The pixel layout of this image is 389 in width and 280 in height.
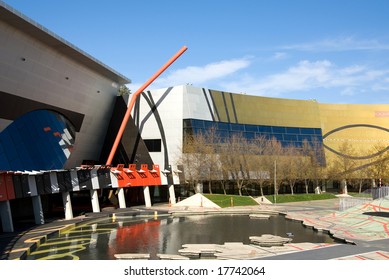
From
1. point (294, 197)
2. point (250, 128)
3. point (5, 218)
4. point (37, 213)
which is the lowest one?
point (294, 197)

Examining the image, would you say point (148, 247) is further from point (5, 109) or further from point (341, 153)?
point (341, 153)

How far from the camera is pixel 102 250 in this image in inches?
1053

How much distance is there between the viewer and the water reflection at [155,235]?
86.6 ft

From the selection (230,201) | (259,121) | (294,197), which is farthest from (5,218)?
(259,121)

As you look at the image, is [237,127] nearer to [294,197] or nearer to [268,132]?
[268,132]

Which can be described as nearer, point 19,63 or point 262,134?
point 19,63

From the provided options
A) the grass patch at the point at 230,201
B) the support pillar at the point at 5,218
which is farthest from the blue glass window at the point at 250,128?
the support pillar at the point at 5,218

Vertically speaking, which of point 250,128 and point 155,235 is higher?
point 250,128

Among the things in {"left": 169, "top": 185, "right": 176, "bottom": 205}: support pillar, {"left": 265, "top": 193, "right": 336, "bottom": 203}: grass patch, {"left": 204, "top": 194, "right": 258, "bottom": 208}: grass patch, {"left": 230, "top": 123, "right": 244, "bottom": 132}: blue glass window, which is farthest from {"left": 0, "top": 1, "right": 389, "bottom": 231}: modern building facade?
{"left": 265, "top": 193, "right": 336, "bottom": 203}: grass patch

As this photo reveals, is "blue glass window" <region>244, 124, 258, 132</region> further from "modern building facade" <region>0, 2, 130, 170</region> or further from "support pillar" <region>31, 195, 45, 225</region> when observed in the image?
"support pillar" <region>31, 195, 45, 225</region>

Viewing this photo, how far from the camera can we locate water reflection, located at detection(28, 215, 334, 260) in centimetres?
2641

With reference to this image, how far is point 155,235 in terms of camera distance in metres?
32.9

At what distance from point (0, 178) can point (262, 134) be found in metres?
47.4

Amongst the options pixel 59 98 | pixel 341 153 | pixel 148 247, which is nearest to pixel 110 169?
pixel 59 98
